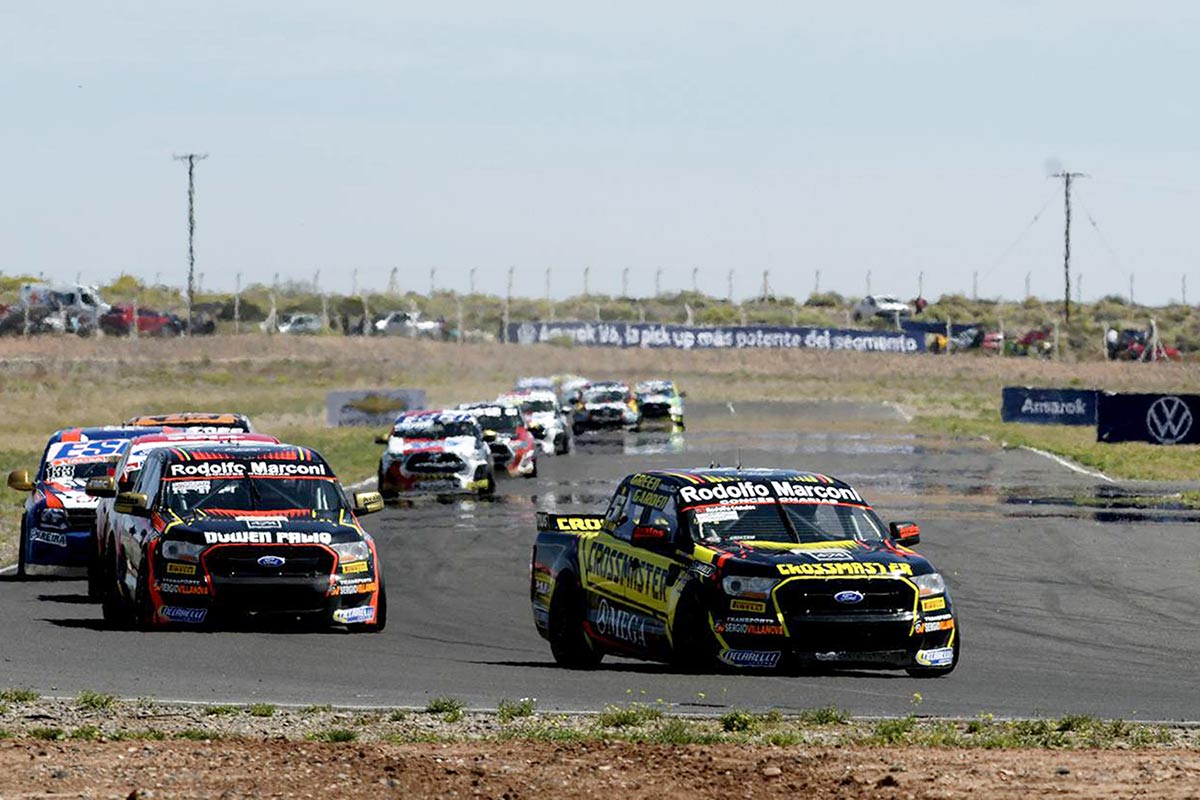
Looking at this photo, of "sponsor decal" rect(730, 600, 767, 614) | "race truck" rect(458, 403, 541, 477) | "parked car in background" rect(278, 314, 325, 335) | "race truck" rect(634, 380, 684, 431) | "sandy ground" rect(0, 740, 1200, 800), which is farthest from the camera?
"parked car in background" rect(278, 314, 325, 335)

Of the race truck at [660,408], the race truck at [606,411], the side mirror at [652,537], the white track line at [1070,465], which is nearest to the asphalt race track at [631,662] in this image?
the side mirror at [652,537]

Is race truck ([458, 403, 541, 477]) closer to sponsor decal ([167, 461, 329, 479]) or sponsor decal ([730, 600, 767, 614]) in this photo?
sponsor decal ([167, 461, 329, 479])

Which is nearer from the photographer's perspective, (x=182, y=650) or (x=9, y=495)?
(x=182, y=650)

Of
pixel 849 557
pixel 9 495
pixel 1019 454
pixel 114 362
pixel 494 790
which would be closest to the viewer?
pixel 494 790

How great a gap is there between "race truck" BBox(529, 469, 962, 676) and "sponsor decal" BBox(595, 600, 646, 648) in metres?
0.01

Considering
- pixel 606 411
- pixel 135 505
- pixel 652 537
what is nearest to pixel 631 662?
pixel 652 537

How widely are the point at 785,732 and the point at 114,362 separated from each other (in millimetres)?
88011

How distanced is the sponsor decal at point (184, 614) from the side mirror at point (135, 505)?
94 cm

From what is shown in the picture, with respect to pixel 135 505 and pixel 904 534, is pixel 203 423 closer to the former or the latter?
pixel 135 505

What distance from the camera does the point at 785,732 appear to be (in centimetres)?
1272

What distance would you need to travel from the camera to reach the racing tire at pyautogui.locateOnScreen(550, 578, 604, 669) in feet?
54.4

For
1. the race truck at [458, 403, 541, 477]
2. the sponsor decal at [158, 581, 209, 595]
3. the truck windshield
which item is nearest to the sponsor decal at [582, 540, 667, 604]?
the truck windshield

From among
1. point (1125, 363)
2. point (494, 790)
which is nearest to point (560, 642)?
point (494, 790)

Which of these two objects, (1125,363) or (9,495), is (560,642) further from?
(1125,363)
